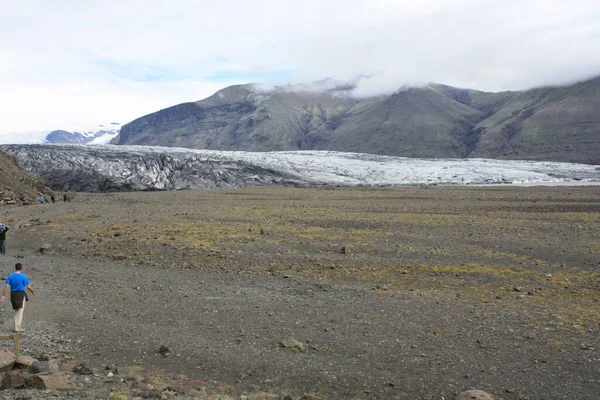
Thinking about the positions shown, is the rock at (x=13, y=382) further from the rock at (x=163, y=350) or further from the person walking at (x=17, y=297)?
the person walking at (x=17, y=297)

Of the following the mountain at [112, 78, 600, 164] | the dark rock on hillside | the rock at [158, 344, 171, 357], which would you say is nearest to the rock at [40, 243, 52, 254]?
the rock at [158, 344, 171, 357]

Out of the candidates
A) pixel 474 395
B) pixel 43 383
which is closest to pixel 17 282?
pixel 43 383

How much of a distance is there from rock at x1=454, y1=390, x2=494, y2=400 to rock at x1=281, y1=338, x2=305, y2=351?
108 inches

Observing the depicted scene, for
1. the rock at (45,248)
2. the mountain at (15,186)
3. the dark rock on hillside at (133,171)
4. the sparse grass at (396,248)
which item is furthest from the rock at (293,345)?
the dark rock on hillside at (133,171)

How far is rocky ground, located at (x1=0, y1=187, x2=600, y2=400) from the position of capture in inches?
286

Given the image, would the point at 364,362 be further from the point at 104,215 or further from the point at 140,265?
the point at 104,215

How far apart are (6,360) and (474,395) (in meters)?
6.54

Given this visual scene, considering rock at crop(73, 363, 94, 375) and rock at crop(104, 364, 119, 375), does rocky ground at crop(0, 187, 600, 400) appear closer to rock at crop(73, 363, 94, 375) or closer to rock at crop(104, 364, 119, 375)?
rock at crop(104, 364, 119, 375)

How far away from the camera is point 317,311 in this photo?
10391 millimetres

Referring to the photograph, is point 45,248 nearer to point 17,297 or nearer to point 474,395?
point 17,297

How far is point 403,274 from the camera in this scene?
13508 millimetres

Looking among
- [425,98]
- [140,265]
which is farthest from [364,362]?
[425,98]

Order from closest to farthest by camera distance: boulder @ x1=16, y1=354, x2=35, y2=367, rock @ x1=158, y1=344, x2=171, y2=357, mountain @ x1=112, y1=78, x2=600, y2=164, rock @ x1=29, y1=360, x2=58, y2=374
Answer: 1. rock @ x1=29, y1=360, x2=58, y2=374
2. boulder @ x1=16, y1=354, x2=35, y2=367
3. rock @ x1=158, y1=344, x2=171, y2=357
4. mountain @ x1=112, y1=78, x2=600, y2=164

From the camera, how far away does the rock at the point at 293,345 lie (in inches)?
328
